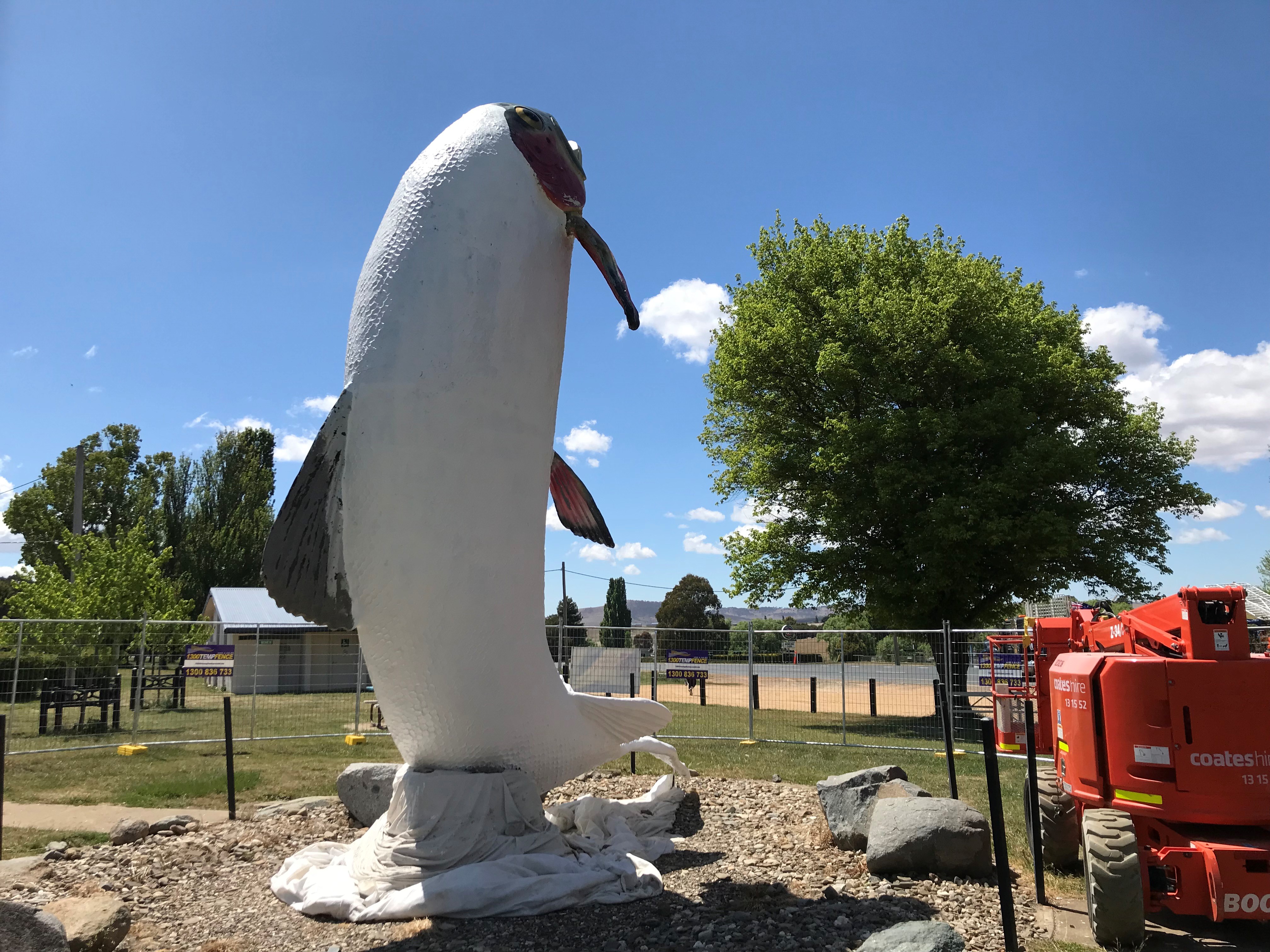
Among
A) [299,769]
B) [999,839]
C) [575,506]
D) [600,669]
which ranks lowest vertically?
[299,769]

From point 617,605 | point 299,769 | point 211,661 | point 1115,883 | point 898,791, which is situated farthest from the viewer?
point 617,605

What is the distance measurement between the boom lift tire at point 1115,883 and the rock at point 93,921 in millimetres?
4981

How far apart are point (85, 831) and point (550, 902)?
453 cm

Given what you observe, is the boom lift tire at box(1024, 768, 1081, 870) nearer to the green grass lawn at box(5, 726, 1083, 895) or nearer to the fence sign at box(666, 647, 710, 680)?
the green grass lawn at box(5, 726, 1083, 895)

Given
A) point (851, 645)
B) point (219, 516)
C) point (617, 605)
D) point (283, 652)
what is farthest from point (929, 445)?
point (617, 605)

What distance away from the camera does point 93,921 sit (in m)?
4.04

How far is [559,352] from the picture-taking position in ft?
16.1

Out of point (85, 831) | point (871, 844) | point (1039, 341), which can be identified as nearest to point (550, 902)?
point (871, 844)

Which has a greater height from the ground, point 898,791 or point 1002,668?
point 1002,668

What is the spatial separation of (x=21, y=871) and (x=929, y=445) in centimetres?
1386

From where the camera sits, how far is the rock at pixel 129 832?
6.08 m

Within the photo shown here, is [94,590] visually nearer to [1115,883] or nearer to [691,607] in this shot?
[1115,883]

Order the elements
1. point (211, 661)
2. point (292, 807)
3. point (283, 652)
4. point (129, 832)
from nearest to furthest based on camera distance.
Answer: point (129, 832) → point (292, 807) → point (211, 661) → point (283, 652)

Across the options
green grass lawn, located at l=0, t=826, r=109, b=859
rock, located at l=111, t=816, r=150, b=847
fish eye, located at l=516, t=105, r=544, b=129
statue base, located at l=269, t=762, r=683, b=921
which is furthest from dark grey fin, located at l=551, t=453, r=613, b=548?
green grass lawn, located at l=0, t=826, r=109, b=859
